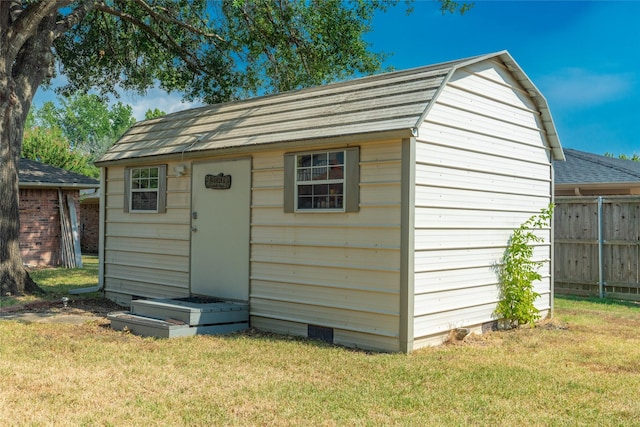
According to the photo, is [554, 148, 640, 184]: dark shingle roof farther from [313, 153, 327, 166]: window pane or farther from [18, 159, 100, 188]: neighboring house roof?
[18, 159, 100, 188]: neighboring house roof

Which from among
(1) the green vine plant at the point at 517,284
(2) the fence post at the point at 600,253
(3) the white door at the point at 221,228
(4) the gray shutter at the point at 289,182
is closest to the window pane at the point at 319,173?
(4) the gray shutter at the point at 289,182

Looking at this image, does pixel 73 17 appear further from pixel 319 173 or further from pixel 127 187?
pixel 319 173

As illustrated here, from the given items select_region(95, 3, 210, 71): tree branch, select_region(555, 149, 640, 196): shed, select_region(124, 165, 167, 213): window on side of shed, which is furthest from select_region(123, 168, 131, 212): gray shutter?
select_region(555, 149, 640, 196): shed

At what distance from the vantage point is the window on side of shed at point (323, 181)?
7.04 m

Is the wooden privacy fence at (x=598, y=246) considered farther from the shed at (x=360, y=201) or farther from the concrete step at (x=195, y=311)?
the concrete step at (x=195, y=311)

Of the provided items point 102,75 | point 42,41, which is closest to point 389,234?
point 42,41

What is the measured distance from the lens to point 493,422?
14.5 feet

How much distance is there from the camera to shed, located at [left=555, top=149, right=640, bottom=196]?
14562 millimetres

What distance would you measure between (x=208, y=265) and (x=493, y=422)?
209 inches

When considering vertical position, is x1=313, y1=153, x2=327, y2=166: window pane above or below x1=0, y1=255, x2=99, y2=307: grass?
above

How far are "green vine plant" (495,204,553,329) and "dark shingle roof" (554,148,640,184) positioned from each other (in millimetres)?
7301

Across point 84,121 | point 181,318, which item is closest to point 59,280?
point 181,318

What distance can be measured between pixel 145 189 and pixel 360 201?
177 inches

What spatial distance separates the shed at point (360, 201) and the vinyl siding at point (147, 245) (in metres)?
0.03
